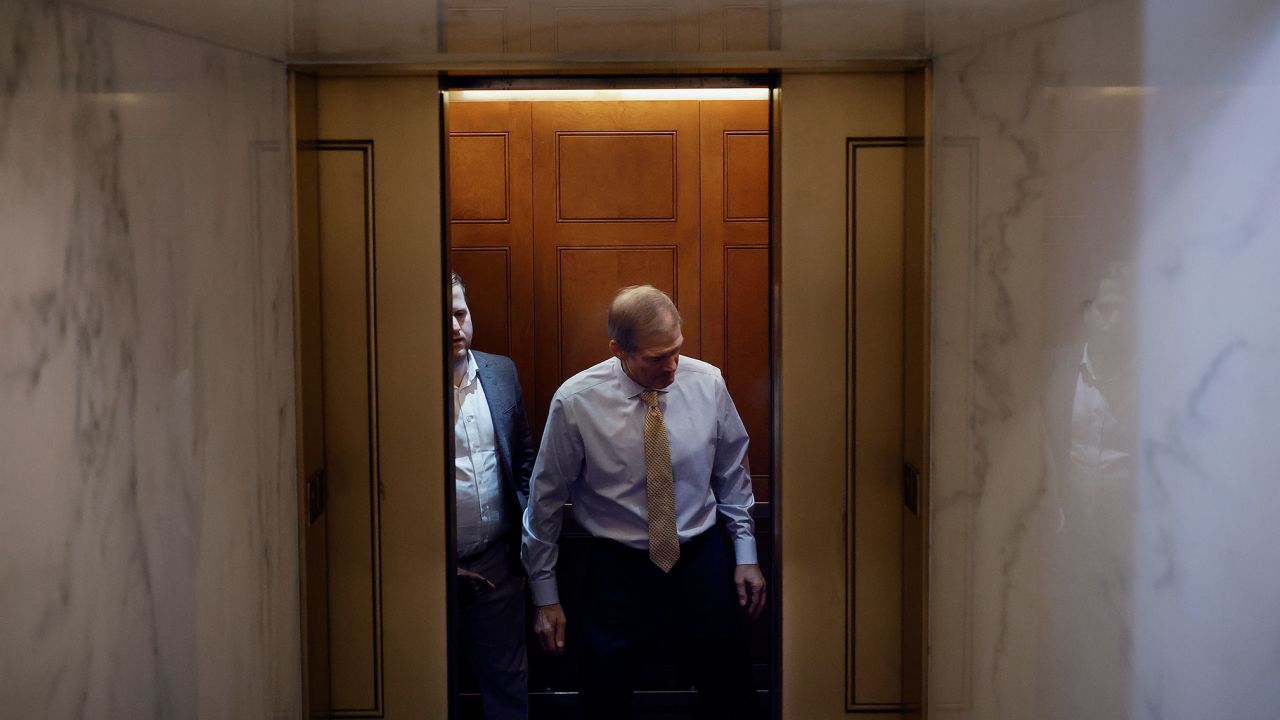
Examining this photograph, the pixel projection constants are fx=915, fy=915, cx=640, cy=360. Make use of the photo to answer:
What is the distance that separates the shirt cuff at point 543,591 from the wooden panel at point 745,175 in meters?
1.65

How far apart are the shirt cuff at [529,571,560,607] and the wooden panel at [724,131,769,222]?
1645mm

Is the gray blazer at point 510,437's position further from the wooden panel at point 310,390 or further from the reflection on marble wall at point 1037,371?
the reflection on marble wall at point 1037,371

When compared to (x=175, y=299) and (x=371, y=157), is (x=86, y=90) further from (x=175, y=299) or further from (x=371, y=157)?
(x=371, y=157)

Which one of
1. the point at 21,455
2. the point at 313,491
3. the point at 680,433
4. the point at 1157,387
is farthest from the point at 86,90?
the point at 1157,387

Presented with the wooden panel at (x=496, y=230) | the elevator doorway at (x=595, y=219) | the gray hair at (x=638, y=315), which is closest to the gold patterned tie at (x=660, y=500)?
the gray hair at (x=638, y=315)

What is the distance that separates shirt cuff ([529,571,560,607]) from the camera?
248 cm

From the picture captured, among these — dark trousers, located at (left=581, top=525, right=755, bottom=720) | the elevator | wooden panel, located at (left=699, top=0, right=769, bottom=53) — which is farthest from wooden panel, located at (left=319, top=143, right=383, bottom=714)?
wooden panel, located at (left=699, top=0, right=769, bottom=53)

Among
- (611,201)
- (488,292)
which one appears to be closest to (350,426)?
(488,292)

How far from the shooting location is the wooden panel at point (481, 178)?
3.47 m

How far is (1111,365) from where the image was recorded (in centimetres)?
151

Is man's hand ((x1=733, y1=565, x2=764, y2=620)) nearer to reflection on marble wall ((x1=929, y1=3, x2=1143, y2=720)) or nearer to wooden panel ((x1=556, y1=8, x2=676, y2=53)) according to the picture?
reflection on marble wall ((x1=929, y1=3, x2=1143, y2=720))

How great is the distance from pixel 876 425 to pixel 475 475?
47.4 inches

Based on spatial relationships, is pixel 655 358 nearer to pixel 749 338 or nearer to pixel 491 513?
pixel 491 513

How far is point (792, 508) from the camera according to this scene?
91.4 inches
